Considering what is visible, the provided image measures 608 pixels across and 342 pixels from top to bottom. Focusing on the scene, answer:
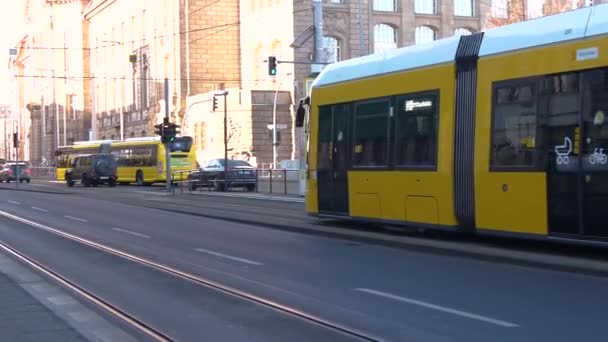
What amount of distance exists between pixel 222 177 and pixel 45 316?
31761 mm

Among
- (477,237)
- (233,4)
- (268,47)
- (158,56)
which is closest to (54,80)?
(158,56)

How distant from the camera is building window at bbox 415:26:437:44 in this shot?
7006 centimetres

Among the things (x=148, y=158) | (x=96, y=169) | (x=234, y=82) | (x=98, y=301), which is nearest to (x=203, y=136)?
(x=234, y=82)

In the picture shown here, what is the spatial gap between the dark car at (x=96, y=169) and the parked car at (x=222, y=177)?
Result: 11042 millimetres

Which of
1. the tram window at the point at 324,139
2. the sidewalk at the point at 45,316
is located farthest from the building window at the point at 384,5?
the sidewalk at the point at 45,316

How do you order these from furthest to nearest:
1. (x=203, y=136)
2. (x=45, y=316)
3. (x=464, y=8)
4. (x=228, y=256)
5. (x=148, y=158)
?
(x=203, y=136)
(x=464, y=8)
(x=148, y=158)
(x=228, y=256)
(x=45, y=316)

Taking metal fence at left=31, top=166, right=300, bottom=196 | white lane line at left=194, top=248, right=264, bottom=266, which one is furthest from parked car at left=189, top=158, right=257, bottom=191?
white lane line at left=194, top=248, right=264, bottom=266

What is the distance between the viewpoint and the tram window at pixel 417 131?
14641mm

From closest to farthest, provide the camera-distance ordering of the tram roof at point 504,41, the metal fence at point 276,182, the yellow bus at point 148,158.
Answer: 1. the tram roof at point 504,41
2. the metal fence at point 276,182
3. the yellow bus at point 148,158

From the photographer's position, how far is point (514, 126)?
42.5 ft

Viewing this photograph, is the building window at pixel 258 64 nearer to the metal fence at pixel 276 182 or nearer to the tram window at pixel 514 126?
the metal fence at pixel 276 182

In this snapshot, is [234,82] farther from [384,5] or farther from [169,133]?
[169,133]

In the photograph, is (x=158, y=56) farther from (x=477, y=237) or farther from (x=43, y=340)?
(x=43, y=340)

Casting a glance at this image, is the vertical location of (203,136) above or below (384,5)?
below
